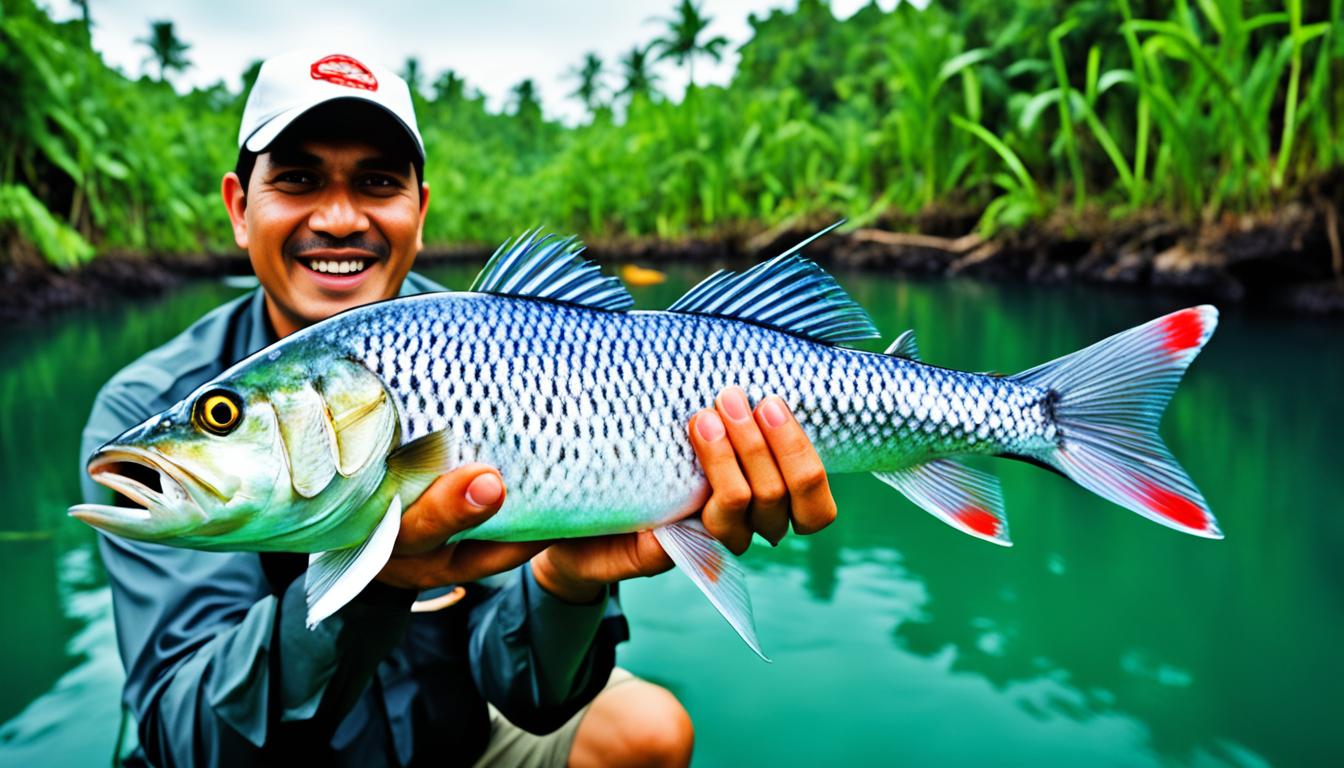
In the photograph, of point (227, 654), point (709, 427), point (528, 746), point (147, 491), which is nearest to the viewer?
point (147, 491)

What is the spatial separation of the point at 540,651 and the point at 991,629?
9.16 feet

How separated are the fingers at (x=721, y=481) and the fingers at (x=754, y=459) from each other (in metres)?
0.01

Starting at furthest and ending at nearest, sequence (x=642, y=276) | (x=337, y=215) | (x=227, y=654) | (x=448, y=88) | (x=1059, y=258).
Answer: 1. (x=448, y=88)
2. (x=1059, y=258)
3. (x=642, y=276)
4. (x=337, y=215)
5. (x=227, y=654)

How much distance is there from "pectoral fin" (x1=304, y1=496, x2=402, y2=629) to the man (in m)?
0.06

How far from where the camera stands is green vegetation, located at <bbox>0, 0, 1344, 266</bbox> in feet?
31.4

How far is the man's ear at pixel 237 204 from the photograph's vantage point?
235cm

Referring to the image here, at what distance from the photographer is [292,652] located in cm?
165

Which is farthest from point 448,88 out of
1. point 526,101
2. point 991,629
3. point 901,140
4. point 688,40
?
point 991,629

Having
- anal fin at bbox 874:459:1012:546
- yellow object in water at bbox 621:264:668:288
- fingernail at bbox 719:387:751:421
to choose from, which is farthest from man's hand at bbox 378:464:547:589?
yellow object in water at bbox 621:264:668:288

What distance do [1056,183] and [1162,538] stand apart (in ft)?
37.9

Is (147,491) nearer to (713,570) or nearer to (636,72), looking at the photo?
(713,570)

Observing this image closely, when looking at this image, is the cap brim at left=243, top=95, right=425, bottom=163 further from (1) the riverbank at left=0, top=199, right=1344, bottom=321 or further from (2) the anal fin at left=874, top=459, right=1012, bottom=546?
(1) the riverbank at left=0, top=199, right=1344, bottom=321

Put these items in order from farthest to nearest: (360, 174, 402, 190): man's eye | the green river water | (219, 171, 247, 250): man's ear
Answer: the green river water < (219, 171, 247, 250): man's ear < (360, 174, 402, 190): man's eye

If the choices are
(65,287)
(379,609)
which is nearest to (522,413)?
(379,609)
